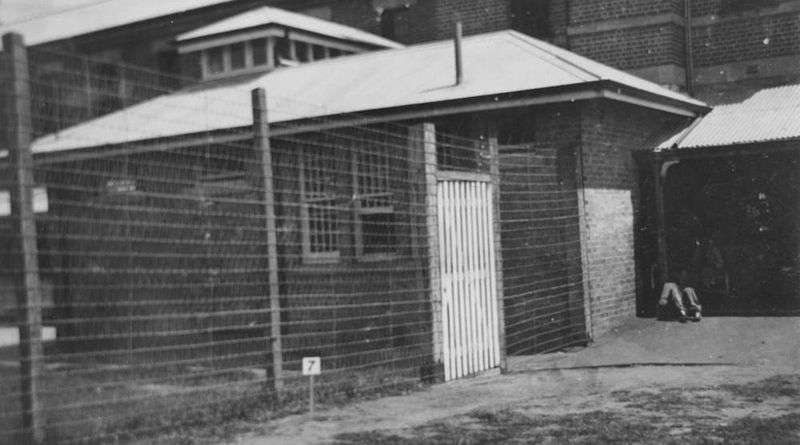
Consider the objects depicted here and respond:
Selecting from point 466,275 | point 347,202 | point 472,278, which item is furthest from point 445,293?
point 347,202

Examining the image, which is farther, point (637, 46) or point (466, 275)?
point (637, 46)

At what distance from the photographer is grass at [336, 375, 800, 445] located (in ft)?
21.4

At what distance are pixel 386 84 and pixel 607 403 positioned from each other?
351 inches

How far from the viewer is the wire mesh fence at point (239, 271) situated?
6384mm

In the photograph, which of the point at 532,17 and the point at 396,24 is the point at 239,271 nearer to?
the point at 532,17

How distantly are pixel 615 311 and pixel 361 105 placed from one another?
5.08 metres

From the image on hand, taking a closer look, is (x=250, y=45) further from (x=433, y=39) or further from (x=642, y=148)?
(x=642, y=148)

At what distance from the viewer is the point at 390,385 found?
8883mm

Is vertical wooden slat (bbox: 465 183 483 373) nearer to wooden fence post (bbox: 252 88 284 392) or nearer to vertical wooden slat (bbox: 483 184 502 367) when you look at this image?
vertical wooden slat (bbox: 483 184 502 367)

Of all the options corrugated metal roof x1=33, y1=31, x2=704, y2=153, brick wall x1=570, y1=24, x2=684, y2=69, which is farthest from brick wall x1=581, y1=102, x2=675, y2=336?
brick wall x1=570, y1=24, x2=684, y2=69

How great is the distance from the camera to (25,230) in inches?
232

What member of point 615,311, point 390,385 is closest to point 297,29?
point 615,311

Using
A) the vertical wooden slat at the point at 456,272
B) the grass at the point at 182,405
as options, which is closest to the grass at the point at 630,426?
the grass at the point at 182,405

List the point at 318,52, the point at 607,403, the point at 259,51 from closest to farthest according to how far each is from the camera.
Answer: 1. the point at 607,403
2. the point at 259,51
3. the point at 318,52
